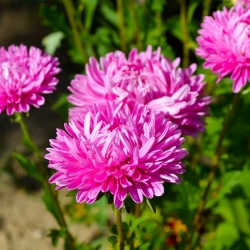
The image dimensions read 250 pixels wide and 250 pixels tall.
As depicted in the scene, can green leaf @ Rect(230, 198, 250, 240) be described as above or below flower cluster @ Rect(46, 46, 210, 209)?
below

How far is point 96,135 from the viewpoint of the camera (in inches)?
27.7

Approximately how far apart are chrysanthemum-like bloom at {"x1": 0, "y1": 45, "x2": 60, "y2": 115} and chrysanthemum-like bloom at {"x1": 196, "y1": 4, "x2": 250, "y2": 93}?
31cm

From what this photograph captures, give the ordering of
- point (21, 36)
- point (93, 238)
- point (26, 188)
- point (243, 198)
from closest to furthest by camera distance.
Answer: point (243, 198) → point (93, 238) → point (26, 188) → point (21, 36)

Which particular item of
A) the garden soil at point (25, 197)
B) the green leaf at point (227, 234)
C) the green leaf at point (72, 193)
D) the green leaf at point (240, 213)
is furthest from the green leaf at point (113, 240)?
the garden soil at point (25, 197)

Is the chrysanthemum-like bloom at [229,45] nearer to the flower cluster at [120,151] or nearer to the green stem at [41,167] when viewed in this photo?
the flower cluster at [120,151]

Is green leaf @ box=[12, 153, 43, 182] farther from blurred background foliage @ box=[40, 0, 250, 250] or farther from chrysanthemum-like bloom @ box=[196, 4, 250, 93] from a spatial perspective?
chrysanthemum-like bloom @ box=[196, 4, 250, 93]

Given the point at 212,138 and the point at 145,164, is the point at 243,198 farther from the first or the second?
the point at 145,164

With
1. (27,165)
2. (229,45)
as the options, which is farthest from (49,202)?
(229,45)

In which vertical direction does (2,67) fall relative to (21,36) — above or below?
below

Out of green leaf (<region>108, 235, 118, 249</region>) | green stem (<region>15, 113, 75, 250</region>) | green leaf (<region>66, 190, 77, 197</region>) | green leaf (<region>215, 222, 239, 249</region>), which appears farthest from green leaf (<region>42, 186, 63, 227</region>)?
green leaf (<region>215, 222, 239, 249</region>)

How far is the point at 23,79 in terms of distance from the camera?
2.94 ft

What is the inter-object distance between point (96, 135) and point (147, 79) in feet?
0.74

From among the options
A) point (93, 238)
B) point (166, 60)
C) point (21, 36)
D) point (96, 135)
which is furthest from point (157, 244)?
point (21, 36)

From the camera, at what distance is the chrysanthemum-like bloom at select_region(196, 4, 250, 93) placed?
84 cm
